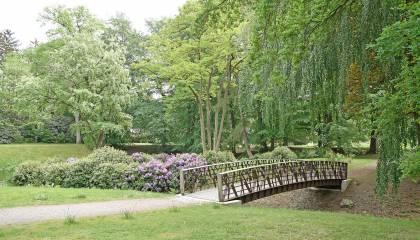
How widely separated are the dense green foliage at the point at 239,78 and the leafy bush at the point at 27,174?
253 inches

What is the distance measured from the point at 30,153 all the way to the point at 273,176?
789 inches

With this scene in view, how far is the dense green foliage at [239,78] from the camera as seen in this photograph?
23.4 feet

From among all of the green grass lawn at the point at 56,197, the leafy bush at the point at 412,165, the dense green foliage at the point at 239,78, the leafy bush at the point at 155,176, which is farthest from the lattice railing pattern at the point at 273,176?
the leafy bush at the point at 412,165

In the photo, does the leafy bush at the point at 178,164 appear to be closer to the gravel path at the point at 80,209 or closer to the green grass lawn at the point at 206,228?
the gravel path at the point at 80,209

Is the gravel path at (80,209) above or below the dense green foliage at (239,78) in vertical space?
below

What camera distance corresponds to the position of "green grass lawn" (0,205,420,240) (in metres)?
7.18

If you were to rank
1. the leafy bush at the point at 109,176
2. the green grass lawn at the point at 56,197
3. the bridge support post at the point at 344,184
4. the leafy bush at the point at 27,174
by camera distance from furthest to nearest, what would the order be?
the bridge support post at the point at 344,184, the leafy bush at the point at 27,174, the leafy bush at the point at 109,176, the green grass lawn at the point at 56,197

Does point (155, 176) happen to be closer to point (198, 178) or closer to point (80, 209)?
point (198, 178)

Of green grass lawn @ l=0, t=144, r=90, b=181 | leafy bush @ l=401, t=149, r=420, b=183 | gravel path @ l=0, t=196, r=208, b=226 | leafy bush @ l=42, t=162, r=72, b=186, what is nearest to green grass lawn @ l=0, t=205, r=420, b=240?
gravel path @ l=0, t=196, r=208, b=226

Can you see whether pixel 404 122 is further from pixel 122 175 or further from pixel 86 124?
pixel 86 124

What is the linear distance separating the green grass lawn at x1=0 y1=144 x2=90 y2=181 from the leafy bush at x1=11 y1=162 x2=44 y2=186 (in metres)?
5.63

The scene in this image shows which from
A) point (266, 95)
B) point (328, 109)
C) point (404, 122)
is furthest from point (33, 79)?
point (404, 122)

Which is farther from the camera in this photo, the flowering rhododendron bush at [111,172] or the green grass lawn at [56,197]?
the flowering rhododendron bush at [111,172]

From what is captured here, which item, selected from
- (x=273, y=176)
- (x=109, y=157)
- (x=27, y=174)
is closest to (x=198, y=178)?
(x=273, y=176)
